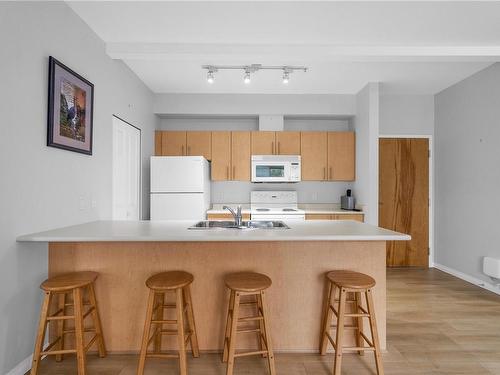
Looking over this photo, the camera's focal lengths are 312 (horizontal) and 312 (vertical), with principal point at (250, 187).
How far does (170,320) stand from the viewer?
6.28 ft

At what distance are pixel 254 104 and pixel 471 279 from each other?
12.0 feet

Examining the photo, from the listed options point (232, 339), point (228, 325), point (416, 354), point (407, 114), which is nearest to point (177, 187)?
point (228, 325)

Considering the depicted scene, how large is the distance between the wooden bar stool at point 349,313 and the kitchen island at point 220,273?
0.40ft

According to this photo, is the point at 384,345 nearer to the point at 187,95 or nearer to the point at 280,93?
the point at 280,93

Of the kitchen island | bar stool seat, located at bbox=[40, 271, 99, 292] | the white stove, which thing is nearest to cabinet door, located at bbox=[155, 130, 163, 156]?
the white stove

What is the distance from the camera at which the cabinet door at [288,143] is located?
15.0 ft

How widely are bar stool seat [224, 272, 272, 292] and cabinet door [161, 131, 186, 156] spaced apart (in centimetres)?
280

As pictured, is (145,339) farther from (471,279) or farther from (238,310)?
(471,279)

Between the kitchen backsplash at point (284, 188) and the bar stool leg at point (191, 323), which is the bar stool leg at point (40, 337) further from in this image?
the kitchen backsplash at point (284, 188)

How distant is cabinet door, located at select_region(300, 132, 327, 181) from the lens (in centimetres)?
459

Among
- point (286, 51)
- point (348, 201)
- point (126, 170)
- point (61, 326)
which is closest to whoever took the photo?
point (61, 326)

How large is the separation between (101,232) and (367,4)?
8.32ft

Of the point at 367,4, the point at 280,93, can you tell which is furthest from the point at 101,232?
the point at 280,93

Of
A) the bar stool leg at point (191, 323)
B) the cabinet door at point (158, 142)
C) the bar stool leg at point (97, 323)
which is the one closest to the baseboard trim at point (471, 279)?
the bar stool leg at point (191, 323)
